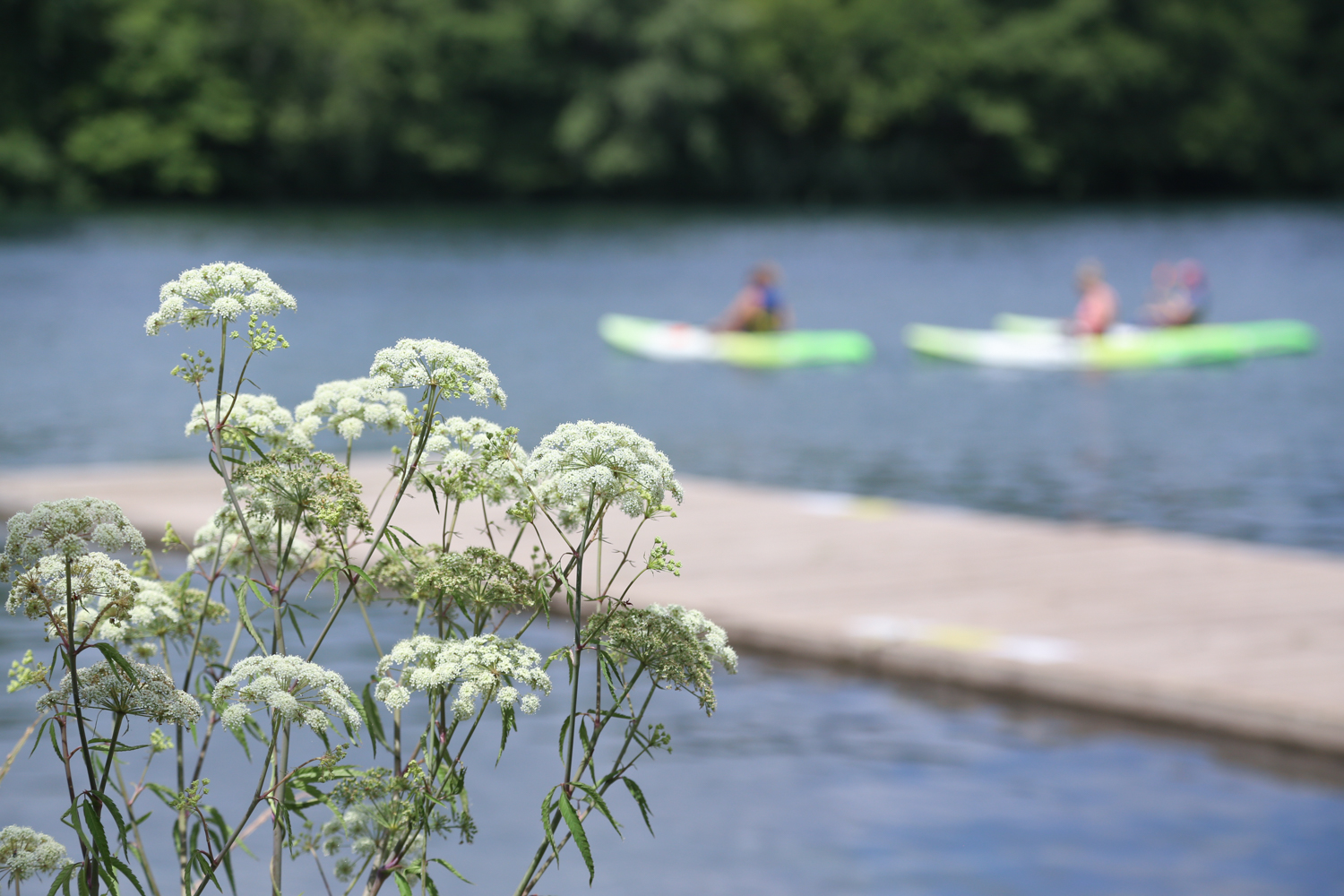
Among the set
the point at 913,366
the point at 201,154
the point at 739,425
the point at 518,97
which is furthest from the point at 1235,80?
the point at 739,425

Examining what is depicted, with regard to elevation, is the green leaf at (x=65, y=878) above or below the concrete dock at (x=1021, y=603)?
below

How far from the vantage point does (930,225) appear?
168ft

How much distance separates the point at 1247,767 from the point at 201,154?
5518cm

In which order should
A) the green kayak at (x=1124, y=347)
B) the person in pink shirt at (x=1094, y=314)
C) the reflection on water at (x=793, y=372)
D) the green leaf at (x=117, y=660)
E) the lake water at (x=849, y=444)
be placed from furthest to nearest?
the green kayak at (x=1124, y=347) < the person in pink shirt at (x=1094, y=314) < the reflection on water at (x=793, y=372) < the lake water at (x=849, y=444) < the green leaf at (x=117, y=660)

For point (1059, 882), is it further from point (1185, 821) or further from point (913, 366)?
point (913, 366)

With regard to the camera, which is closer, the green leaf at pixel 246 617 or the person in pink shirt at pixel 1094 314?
the green leaf at pixel 246 617

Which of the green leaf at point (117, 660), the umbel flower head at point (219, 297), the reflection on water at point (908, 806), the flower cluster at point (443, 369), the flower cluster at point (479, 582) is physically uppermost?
the umbel flower head at point (219, 297)

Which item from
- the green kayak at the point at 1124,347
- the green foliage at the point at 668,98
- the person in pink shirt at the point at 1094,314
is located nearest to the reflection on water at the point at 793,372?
the green kayak at the point at 1124,347

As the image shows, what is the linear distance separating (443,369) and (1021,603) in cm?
548

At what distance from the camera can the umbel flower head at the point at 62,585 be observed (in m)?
1.99

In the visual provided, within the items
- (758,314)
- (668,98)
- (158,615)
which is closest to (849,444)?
(758,314)

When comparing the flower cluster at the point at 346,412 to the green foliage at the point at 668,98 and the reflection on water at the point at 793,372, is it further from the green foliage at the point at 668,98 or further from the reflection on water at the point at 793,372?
the green foliage at the point at 668,98

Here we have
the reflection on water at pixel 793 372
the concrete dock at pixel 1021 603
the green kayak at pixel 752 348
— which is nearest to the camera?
the concrete dock at pixel 1021 603

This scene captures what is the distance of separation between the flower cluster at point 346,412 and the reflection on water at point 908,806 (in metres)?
2.78
